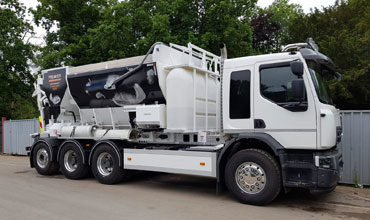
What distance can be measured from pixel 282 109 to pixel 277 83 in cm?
51

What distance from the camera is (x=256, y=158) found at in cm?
608

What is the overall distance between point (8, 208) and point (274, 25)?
907 inches

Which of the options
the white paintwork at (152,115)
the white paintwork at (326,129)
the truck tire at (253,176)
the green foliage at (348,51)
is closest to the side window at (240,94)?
the truck tire at (253,176)

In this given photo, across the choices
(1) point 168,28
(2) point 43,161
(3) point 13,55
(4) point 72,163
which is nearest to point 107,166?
(4) point 72,163

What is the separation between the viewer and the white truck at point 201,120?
5816 mm

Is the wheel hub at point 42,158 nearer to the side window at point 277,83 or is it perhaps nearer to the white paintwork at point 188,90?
the white paintwork at point 188,90

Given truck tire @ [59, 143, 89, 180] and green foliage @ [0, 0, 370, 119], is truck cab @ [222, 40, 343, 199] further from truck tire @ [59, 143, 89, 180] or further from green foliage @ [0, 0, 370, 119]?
green foliage @ [0, 0, 370, 119]

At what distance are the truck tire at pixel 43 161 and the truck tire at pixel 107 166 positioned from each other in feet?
6.37

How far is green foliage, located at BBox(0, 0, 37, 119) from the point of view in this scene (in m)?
22.6

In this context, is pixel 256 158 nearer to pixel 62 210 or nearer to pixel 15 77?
pixel 62 210

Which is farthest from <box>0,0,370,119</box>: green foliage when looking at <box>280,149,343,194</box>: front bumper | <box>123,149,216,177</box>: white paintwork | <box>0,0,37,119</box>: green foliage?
<box>280,149,343,194</box>: front bumper

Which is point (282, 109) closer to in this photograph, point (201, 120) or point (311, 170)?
point (311, 170)

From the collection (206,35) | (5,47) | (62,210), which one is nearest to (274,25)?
(206,35)

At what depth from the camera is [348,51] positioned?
15188 millimetres
